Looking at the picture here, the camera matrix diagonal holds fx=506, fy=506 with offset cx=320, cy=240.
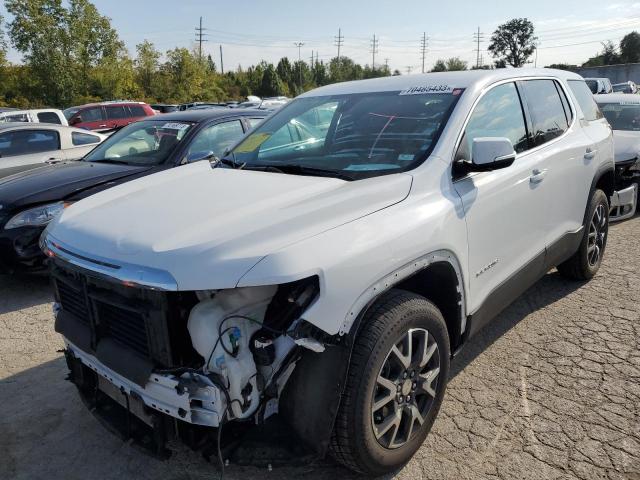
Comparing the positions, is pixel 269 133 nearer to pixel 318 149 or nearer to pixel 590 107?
pixel 318 149

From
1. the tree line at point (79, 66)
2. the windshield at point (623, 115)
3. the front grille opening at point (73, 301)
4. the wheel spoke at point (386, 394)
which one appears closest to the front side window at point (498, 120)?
the wheel spoke at point (386, 394)

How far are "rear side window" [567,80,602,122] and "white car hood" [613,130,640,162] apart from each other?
2259 mm

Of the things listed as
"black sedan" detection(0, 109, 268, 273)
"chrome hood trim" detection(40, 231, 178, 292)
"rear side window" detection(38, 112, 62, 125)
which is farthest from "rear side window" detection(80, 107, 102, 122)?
"chrome hood trim" detection(40, 231, 178, 292)

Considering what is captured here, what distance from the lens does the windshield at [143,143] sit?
5.52m

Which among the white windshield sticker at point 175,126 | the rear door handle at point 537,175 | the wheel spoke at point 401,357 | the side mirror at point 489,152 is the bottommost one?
the wheel spoke at point 401,357

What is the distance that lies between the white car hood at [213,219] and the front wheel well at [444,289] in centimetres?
45

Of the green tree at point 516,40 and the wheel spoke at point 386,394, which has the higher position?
the green tree at point 516,40

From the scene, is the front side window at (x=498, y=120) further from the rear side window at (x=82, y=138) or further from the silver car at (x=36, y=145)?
the rear side window at (x=82, y=138)

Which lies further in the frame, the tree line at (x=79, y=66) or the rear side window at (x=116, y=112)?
the tree line at (x=79, y=66)

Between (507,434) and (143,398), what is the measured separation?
1909mm

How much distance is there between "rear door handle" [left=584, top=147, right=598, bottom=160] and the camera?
4.08m

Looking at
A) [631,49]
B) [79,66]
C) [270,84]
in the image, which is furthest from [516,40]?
[79,66]

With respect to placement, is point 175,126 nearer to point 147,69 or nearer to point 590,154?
point 590,154

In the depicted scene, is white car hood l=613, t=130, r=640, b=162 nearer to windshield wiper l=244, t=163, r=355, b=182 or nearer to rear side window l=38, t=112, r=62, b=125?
windshield wiper l=244, t=163, r=355, b=182
